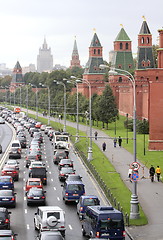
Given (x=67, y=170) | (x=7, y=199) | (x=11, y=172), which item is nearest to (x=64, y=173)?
(x=67, y=170)

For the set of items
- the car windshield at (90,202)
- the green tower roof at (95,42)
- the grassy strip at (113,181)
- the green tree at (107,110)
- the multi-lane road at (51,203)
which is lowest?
the multi-lane road at (51,203)

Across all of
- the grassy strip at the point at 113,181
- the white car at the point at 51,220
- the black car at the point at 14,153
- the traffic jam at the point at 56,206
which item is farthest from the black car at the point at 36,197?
the black car at the point at 14,153

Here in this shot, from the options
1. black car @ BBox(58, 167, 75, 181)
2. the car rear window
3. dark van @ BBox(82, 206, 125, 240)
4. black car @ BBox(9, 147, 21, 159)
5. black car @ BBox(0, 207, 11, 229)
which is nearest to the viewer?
dark van @ BBox(82, 206, 125, 240)

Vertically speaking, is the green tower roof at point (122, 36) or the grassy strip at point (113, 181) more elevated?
the green tower roof at point (122, 36)

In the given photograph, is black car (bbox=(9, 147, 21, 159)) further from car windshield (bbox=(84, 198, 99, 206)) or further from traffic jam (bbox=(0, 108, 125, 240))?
car windshield (bbox=(84, 198, 99, 206))

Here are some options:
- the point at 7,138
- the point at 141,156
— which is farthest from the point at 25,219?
the point at 7,138

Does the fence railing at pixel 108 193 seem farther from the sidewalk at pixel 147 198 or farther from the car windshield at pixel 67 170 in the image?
the car windshield at pixel 67 170

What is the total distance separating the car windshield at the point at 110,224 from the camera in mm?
26984

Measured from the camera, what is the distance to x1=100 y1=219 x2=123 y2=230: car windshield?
26984 mm

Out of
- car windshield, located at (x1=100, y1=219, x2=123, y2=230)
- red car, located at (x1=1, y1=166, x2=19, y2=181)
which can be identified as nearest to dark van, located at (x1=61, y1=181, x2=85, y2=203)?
red car, located at (x1=1, y1=166, x2=19, y2=181)

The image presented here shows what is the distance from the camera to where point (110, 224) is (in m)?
27.1

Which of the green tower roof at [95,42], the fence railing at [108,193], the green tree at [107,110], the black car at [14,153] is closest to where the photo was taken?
the fence railing at [108,193]

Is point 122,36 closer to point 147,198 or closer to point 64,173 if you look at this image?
point 64,173

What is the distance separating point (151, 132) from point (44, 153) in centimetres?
1245
